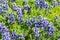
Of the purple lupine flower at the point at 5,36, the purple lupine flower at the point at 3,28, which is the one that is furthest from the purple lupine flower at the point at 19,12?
the purple lupine flower at the point at 5,36

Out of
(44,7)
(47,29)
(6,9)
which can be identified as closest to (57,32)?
(47,29)

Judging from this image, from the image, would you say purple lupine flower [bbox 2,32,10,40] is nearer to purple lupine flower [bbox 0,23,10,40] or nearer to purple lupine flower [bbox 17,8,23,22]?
purple lupine flower [bbox 0,23,10,40]

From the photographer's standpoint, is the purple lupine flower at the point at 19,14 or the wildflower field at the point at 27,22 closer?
the wildflower field at the point at 27,22

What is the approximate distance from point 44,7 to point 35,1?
7.0 inches

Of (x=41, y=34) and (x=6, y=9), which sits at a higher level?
(x=6, y=9)

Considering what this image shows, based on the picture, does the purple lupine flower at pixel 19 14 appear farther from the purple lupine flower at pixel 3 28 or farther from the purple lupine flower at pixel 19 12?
the purple lupine flower at pixel 3 28

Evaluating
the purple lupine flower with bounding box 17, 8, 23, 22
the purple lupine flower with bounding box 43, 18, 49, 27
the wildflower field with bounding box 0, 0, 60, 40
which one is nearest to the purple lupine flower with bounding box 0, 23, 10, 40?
the wildflower field with bounding box 0, 0, 60, 40

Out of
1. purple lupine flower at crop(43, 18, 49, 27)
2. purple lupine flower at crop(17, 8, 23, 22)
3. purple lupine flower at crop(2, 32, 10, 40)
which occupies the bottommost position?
purple lupine flower at crop(2, 32, 10, 40)

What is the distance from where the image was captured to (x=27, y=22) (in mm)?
3645

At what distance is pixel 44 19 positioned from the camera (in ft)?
12.2

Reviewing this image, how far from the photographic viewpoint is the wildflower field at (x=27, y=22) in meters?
3.47

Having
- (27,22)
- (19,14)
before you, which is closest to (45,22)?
(27,22)

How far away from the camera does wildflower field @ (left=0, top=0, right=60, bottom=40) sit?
3.47 metres

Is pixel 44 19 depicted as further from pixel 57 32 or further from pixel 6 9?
pixel 6 9
